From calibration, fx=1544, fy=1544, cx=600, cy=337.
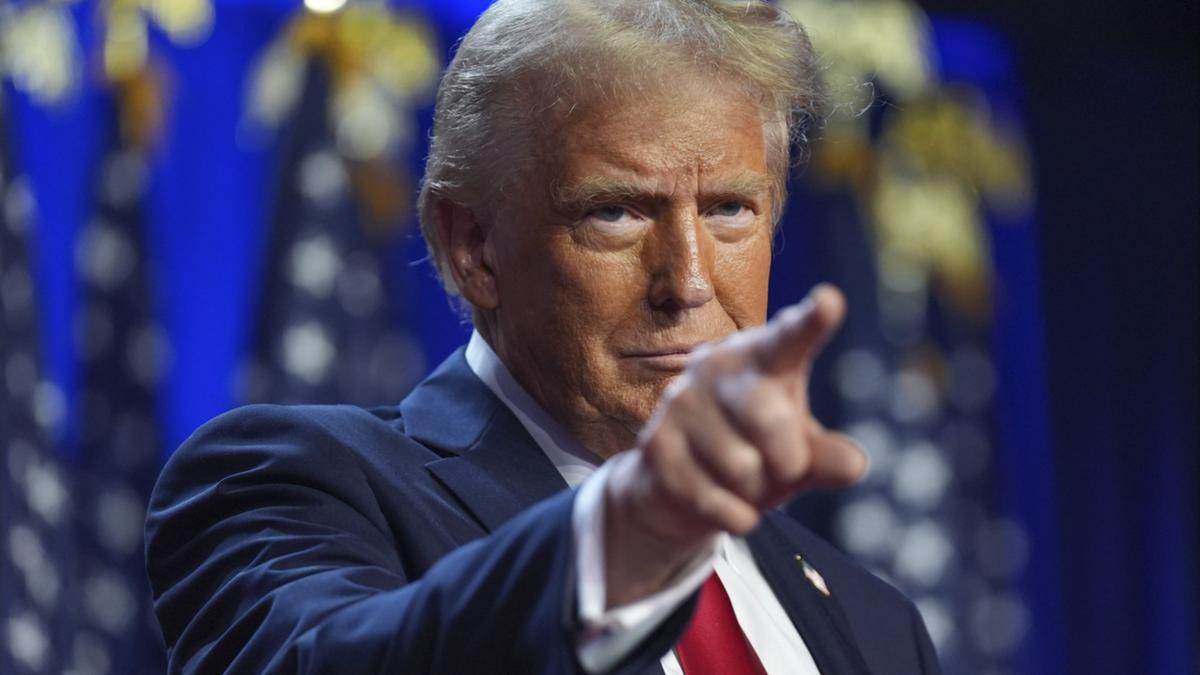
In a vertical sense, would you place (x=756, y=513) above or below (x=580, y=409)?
above

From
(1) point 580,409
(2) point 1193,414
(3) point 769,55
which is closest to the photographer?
(1) point 580,409

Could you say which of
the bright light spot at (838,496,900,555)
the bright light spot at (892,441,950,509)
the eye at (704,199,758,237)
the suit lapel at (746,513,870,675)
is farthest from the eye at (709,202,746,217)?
the bright light spot at (892,441,950,509)

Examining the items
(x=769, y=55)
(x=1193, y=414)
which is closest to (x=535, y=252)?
(x=769, y=55)

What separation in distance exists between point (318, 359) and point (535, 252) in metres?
2.98

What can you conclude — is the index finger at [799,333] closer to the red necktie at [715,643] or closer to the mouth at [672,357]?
the red necktie at [715,643]

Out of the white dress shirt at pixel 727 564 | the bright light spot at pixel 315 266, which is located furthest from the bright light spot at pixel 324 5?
the white dress shirt at pixel 727 564

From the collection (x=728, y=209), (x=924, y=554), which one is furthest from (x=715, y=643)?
(x=924, y=554)

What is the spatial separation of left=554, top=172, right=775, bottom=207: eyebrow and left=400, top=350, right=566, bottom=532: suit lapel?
0.29m

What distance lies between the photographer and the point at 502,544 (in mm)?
1161

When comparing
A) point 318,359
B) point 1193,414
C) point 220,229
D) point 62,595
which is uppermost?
point 220,229

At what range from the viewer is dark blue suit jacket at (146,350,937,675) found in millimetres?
1149

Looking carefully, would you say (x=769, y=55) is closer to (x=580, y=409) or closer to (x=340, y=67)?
(x=580, y=409)

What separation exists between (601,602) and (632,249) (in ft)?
3.03

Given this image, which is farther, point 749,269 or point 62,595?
point 62,595
